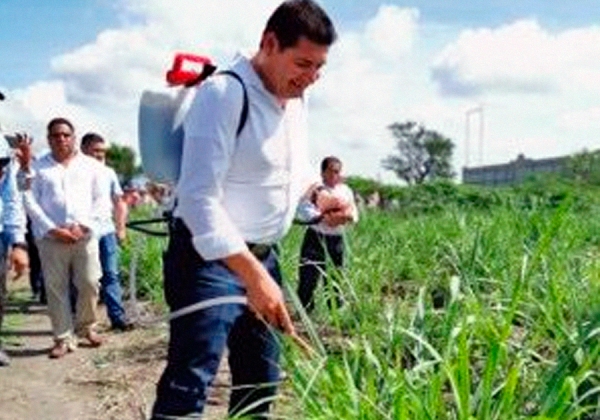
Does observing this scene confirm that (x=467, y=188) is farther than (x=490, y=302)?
Yes

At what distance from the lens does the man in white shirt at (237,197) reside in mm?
2535

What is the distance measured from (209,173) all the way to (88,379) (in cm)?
330

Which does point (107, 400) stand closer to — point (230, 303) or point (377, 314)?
point (377, 314)

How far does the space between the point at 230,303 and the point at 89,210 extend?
407cm

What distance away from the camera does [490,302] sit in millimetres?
3512

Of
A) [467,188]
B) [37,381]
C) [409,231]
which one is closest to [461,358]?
[37,381]

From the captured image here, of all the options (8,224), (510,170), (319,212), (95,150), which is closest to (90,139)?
(95,150)

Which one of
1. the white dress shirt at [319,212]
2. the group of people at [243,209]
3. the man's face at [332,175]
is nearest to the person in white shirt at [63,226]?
the white dress shirt at [319,212]

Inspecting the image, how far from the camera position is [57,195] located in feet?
21.5

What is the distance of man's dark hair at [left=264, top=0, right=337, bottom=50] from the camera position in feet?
8.45

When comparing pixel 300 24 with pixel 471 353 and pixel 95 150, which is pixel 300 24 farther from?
pixel 95 150

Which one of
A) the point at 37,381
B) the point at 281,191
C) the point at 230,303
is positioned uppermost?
the point at 281,191

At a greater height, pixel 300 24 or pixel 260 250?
pixel 300 24

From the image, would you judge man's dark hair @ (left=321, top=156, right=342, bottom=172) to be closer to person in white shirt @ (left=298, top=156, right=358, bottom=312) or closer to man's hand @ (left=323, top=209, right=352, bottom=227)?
person in white shirt @ (left=298, top=156, right=358, bottom=312)
